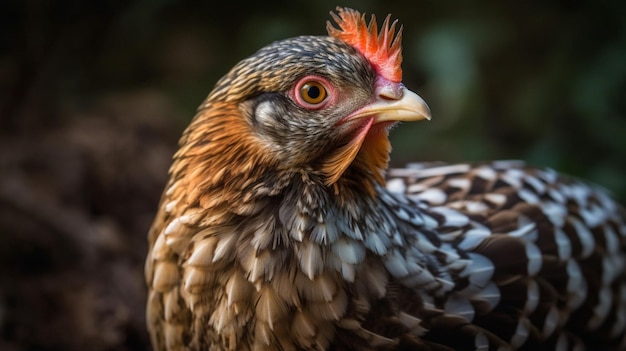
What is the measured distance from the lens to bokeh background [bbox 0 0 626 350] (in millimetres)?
3088

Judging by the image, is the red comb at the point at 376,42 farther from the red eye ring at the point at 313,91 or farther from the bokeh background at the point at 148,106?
the bokeh background at the point at 148,106

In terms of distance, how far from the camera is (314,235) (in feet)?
6.23

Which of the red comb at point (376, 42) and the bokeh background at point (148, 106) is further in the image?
the bokeh background at point (148, 106)

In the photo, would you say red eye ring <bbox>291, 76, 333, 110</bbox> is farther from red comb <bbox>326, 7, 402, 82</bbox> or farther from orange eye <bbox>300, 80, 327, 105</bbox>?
red comb <bbox>326, 7, 402, 82</bbox>

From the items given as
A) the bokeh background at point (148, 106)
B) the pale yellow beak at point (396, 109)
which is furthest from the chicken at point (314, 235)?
the bokeh background at point (148, 106)

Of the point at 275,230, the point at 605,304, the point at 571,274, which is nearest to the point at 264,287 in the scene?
the point at 275,230

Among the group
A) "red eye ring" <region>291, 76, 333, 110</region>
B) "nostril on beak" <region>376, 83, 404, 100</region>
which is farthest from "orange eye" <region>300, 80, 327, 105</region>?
"nostril on beak" <region>376, 83, 404, 100</region>

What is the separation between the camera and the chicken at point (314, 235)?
1888 millimetres

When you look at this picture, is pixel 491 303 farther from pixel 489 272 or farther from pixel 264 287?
pixel 264 287

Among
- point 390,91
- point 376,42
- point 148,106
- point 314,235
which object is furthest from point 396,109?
point 148,106

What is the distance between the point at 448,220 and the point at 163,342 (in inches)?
38.7

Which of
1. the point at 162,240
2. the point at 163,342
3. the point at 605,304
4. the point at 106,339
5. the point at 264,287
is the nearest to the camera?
the point at 264,287

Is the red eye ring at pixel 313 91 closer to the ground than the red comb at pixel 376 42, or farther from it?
closer to the ground

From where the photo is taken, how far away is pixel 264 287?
191 cm
